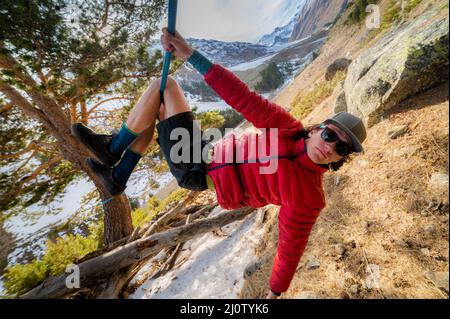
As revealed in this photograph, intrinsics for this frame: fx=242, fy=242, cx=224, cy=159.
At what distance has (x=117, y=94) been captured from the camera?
20.9 feet

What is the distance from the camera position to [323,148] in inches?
82.7

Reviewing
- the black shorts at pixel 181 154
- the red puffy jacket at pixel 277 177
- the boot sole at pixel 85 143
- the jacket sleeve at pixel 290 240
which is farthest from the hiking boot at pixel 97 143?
the jacket sleeve at pixel 290 240

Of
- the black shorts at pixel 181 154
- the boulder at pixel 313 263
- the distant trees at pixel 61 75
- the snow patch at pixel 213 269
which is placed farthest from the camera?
the distant trees at pixel 61 75

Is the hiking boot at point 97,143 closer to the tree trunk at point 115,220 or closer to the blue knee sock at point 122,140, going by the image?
the blue knee sock at point 122,140

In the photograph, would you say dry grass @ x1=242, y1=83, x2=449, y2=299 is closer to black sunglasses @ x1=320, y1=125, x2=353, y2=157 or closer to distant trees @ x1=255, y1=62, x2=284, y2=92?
black sunglasses @ x1=320, y1=125, x2=353, y2=157

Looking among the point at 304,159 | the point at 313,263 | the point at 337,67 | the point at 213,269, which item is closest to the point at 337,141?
the point at 304,159

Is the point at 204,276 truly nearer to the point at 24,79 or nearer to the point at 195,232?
the point at 195,232

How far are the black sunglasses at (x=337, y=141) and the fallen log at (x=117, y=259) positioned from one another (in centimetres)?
336

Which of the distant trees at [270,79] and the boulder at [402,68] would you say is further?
the distant trees at [270,79]

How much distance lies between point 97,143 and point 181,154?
2.91ft

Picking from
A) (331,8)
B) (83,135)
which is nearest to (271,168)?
(83,135)

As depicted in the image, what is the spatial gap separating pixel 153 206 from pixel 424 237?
32.9 feet

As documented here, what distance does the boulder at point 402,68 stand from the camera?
2779mm

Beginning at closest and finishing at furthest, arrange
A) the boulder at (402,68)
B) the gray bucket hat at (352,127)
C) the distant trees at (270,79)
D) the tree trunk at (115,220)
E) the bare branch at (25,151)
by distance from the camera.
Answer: the gray bucket hat at (352,127) → the boulder at (402,68) → the bare branch at (25,151) → the tree trunk at (115,220) → the distant trees at (270,79)
